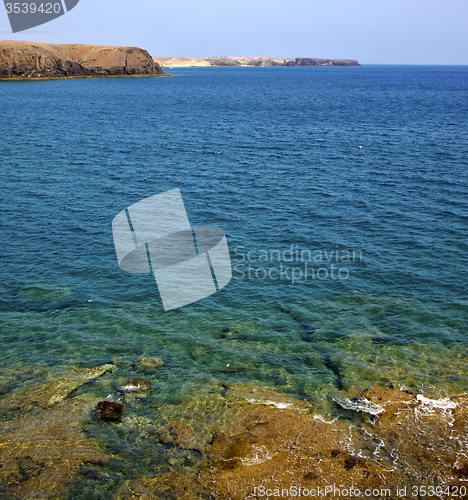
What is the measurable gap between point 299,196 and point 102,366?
31.4 m

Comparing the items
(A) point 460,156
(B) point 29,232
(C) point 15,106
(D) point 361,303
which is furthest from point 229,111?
(D) point 361,303

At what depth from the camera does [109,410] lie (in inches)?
733

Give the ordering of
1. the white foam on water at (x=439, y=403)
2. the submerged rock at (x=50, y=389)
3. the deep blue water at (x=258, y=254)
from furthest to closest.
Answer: the deep blue water at (x=258, y=254) < the submerged rock at (x=50, y=389) < the white foam on water at (x=439, y=403)

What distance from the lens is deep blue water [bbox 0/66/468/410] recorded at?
23.0 m

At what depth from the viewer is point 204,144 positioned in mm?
71750

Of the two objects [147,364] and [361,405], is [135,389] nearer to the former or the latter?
[147,364]

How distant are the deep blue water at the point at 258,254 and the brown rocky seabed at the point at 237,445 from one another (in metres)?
1.82

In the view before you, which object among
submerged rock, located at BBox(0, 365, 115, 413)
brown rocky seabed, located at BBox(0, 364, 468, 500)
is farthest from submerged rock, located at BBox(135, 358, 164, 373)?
brown rocky seabed, located at BBox(0, 364, 468, 500)

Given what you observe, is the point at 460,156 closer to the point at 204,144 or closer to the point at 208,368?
the point at 204,144

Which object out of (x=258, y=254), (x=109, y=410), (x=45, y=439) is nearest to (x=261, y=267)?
(x=258, y=254)

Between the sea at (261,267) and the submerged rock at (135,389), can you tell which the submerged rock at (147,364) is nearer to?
the sea at (261,267)

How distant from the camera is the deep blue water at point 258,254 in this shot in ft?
75.6

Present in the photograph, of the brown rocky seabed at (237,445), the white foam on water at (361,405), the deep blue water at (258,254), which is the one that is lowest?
the deep blue water at (258,254)

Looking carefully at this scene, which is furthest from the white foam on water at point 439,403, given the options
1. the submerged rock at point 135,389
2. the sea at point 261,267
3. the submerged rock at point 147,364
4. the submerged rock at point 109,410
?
the submerged rock at point 109,410
